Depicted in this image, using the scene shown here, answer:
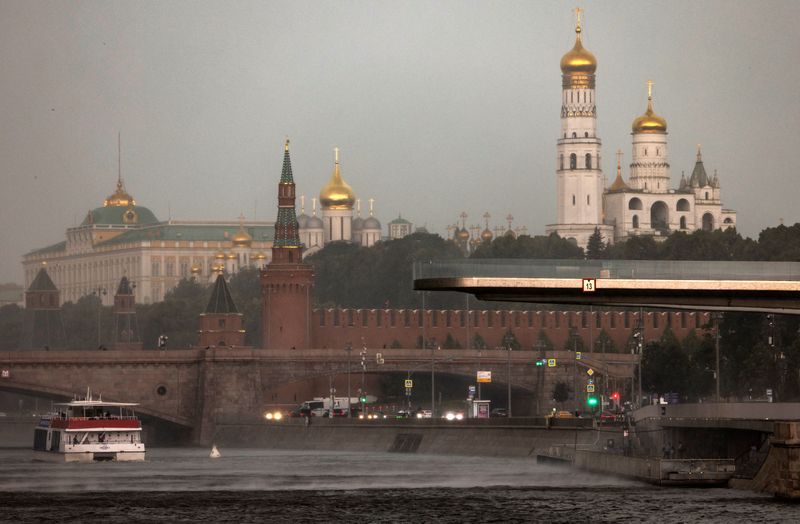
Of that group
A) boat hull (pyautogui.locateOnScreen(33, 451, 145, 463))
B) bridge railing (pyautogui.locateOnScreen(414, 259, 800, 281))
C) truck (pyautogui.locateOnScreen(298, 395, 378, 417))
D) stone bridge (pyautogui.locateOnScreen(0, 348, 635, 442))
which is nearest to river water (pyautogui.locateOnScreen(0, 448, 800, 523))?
boat hull (pyautogui.locateOnScreen(33, 451, 145, 463))

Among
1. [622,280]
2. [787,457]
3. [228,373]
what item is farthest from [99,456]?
[787,457]

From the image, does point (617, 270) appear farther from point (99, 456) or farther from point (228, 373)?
point (228, 373)

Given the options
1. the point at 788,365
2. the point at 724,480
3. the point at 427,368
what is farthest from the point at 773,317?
the point at 724,480

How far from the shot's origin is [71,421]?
13512 cm

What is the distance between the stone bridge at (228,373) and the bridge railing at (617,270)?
80.0m

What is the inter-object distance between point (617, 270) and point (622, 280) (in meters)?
0.46

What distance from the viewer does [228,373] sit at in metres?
182

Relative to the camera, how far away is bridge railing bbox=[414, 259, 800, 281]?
9062 centimetres

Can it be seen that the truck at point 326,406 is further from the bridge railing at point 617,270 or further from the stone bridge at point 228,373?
the bridge railing at point 617,270

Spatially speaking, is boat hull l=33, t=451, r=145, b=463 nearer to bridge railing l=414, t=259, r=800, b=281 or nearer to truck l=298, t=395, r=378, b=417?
truck l=298, t=395, r=378, b=417

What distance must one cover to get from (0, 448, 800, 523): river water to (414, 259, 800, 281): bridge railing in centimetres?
793

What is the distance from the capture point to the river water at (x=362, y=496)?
90375 mm

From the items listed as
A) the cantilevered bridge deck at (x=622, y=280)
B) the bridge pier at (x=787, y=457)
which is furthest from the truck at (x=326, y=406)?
the bridge pier at (x=787, y=457)

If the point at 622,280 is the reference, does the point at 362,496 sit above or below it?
below
